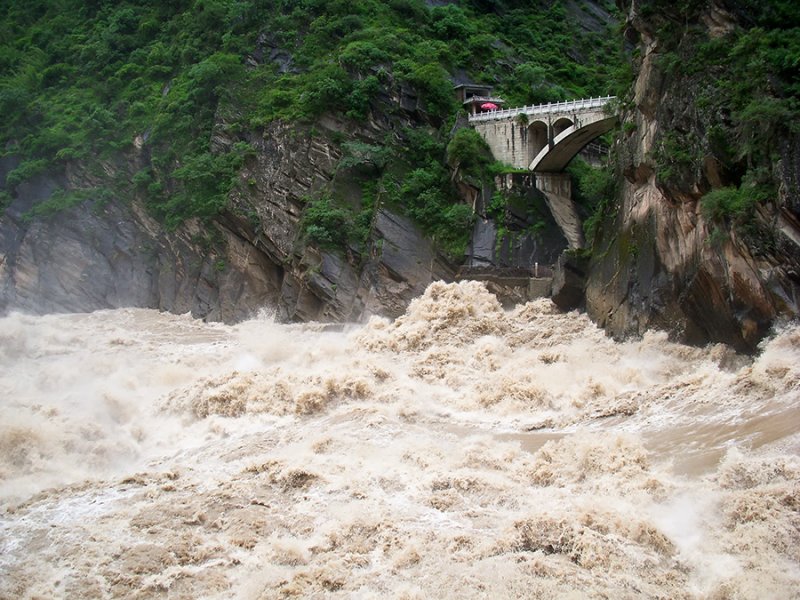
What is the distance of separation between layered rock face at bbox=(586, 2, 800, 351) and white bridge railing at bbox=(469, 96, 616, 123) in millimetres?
6580

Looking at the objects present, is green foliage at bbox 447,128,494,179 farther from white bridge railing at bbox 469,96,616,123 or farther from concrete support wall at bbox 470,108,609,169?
white bridge railing at bbox 469,96,616,123

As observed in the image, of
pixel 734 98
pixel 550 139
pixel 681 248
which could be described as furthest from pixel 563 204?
pixel 734 98

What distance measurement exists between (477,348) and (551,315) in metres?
4.27

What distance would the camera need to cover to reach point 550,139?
37.7m

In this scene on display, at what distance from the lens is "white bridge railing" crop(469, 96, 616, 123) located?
118 feet

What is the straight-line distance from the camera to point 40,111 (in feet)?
167

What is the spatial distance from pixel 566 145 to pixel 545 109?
197cm

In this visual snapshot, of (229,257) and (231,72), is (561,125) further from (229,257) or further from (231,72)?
(231,72)

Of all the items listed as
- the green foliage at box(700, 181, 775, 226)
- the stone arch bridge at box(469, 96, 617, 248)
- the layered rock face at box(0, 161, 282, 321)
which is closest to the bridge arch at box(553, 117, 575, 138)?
the stone arch bridge at box(469, 96, 617, 248)

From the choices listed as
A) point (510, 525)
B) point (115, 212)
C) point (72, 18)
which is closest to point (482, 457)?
point (510, 525)

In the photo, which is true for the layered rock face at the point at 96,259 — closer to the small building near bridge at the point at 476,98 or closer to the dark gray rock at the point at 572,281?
the small building near bridge at the point at 476,98

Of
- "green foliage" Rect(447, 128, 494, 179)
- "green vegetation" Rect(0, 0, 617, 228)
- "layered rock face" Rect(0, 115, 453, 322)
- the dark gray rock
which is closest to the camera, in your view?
the dark gray rock

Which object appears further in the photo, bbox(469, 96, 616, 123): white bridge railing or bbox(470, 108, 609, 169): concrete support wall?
bbox(470, 108, 609, 169): concrete support wall

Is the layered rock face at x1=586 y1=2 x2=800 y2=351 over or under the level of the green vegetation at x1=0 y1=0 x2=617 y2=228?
under
